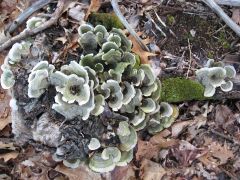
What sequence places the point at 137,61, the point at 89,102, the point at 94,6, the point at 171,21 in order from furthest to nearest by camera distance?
the point at 171,21, the point at 94,6, the point at 137,61, the point at 89,102

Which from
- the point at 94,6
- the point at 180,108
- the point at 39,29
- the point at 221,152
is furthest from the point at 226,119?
the point at 39,29

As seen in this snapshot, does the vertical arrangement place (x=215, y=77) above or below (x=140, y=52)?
below

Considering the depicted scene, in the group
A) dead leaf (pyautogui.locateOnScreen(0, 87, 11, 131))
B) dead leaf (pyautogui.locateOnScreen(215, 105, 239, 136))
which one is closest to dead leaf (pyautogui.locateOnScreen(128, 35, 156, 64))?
dead leaf (pyautogui.locateOnScreen(215, 105, 239, 136))

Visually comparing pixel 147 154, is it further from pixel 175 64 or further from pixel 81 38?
pixel 81 38

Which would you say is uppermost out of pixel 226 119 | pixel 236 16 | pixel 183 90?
pixel 236 16

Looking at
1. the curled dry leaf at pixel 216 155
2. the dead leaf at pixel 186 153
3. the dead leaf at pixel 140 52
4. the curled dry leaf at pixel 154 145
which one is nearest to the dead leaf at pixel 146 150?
the curled dry leaf at pixel 154 145

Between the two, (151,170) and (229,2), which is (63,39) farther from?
(229,2)

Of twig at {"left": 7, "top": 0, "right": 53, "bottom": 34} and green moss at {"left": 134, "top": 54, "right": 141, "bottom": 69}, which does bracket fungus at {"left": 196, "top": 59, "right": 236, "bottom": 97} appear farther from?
twig at {"left": 7, "top": 0, "right": 53, "bottom": 34}
